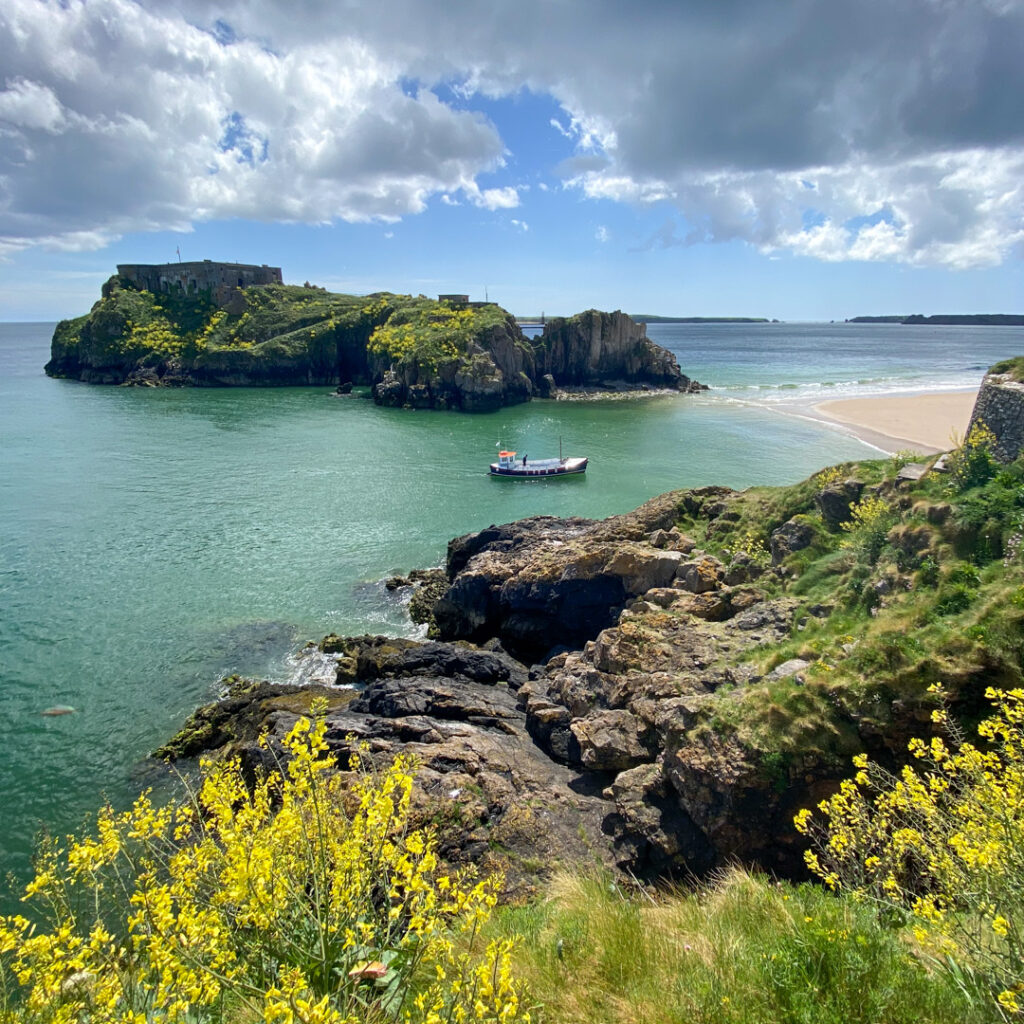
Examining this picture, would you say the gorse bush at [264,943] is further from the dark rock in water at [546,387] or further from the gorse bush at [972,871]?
the dark rock in water at [546,387]

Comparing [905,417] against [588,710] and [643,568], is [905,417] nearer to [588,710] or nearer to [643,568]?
[643,568]

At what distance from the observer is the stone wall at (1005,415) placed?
13352mm

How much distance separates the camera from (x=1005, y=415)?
13.7m

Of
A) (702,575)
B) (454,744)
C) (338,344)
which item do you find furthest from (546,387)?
(454,744)

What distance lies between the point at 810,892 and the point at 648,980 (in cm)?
284

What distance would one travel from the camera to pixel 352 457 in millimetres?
51312

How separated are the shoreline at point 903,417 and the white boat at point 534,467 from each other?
24782mm

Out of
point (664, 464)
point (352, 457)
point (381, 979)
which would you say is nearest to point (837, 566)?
point (381, 979)

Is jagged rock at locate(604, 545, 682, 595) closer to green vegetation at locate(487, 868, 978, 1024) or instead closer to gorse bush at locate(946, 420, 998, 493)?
gorse bush at locate(946, 420, 998, 493)

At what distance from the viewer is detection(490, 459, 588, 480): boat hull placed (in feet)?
148

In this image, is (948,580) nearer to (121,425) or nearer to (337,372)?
(121,425)

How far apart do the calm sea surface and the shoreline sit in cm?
352

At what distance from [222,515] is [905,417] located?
63214 mm

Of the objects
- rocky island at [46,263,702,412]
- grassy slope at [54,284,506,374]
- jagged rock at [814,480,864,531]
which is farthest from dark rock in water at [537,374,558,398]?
jagged rock at [814,480,864,531]
